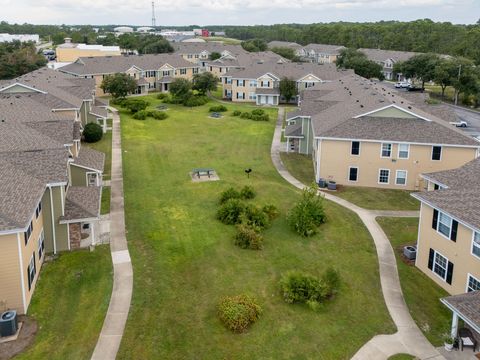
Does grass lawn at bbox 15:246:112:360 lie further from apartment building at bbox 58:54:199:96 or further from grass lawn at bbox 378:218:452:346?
apartment building at bbox 58:54:199:96

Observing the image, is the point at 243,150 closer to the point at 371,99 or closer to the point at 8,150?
the point at 371,99

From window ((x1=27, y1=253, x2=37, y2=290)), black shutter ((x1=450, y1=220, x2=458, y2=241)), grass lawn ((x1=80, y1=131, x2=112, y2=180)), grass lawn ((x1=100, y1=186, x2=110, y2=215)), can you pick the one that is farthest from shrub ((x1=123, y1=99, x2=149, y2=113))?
black shutter ((x1=450, y1=220, x2=458, y2=241))

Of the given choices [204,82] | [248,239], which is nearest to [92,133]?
[248,239]

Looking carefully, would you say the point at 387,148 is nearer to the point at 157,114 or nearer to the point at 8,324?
the point at 8,324

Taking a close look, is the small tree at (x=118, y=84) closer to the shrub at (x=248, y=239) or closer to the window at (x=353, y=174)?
the window at (x=353, y=174)

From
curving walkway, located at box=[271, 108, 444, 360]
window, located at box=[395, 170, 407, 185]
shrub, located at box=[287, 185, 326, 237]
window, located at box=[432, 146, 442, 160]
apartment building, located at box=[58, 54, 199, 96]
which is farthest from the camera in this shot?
apartment building, located at box=[58, 54, 199, 96]

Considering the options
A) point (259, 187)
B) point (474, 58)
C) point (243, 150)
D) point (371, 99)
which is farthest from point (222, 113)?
point (474, 58)
